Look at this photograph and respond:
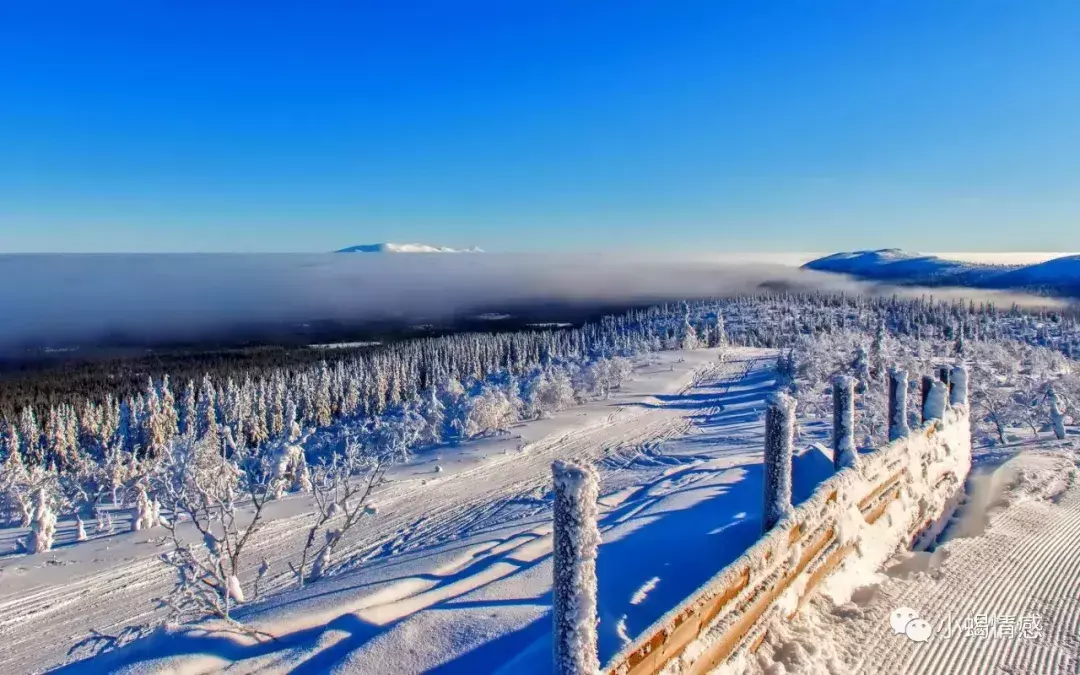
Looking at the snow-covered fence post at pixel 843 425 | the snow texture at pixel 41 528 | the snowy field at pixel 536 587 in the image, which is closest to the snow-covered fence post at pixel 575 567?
the snowy field at pixel 536 587

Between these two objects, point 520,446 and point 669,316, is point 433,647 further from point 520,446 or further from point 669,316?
point 669,316

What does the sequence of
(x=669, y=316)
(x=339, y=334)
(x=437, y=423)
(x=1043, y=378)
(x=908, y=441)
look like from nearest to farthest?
(x=908, y=441) < (x=1043, y=378) < (x=437, y=423) < (x=339, y=334) < (x=669, y=316)

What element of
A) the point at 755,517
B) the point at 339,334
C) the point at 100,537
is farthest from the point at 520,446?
the point at 339,334

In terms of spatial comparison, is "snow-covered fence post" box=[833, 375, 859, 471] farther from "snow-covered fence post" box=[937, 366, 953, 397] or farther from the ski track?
the ski track

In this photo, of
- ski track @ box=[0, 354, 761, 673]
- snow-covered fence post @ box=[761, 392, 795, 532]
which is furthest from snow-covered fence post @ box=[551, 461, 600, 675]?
ski track @ box=[0, 354, 761, 673]

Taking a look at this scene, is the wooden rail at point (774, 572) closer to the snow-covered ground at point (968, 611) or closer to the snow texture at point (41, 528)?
the snow-covered ground at point (968, 611)

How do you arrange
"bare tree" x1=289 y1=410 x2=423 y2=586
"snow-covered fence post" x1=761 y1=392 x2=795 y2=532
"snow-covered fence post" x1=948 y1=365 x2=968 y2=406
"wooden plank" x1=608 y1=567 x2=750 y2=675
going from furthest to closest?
"bare tree" x1=289 y1=410 x2=423 y2=586
"snow-covered fence post" x1=948 y1=365 x2=968 y2=406
"snow-covered fence post" x1=761 y1=392 x2=795 y2=532
"wooden plank" x1=608 y1=567 x2=750 y2=675

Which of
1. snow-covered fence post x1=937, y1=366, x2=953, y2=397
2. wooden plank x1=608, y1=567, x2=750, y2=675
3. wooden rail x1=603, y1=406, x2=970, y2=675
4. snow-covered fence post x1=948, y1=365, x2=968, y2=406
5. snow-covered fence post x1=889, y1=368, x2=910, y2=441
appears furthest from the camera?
snow-covered fence post x1=937, y1=366, x2=953, y2=397
